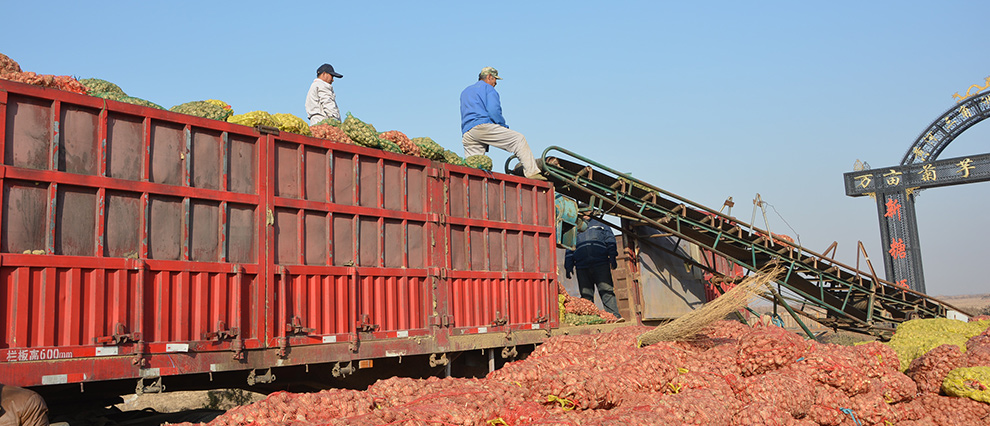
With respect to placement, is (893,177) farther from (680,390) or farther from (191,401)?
(191,401)

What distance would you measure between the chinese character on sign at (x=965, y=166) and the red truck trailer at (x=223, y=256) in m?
20.5

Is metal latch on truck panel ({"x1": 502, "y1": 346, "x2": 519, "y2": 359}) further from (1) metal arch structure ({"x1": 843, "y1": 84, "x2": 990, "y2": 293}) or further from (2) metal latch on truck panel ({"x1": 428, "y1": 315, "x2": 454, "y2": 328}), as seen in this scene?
(1) metal arch structure ({"x1": 843, "y1": 84, "x2": 990, "y2": 293})

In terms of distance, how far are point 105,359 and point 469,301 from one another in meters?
4.18

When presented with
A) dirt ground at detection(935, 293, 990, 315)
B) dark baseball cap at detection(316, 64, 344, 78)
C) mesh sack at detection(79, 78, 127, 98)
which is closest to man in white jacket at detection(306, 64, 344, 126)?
dark baseball cap at detection(316, 64, 344, 78)

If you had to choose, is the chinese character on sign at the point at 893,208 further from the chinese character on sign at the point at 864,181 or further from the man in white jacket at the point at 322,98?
the man in white jacket at the point at 322,98

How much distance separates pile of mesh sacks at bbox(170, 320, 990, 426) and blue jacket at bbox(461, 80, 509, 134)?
4.43m

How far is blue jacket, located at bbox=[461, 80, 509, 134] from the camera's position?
10805 mm

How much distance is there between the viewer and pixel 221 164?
6.68m

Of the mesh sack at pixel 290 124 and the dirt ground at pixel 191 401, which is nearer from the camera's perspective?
the mesh sack at pixel 290 124

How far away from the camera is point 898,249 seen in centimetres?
2406

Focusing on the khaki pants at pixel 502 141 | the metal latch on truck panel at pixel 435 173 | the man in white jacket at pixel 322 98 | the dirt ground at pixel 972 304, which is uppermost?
the man in white jacket at pixel 322 98

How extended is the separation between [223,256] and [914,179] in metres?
24.2

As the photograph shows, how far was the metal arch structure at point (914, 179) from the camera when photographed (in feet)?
75.9

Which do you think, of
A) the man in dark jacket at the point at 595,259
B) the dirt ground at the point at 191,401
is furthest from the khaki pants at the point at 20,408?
the man in dark jacket at the point at 595,259
